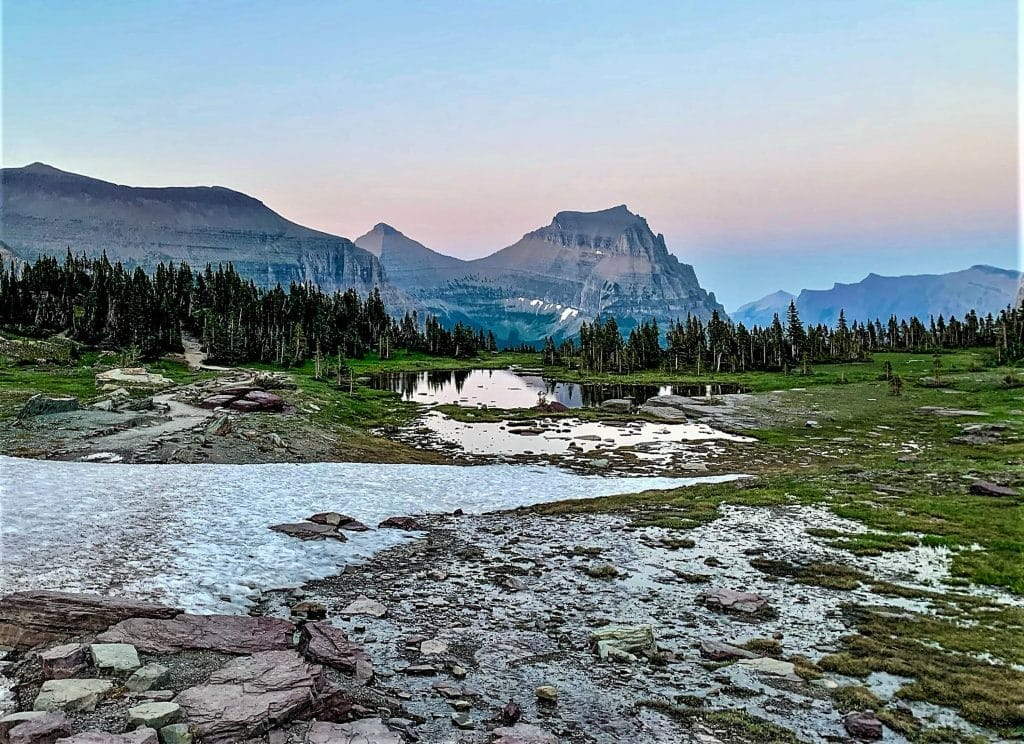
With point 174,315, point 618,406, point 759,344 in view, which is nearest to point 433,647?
point 618,406

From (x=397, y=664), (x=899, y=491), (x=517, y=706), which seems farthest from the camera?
(x=899, y=491)

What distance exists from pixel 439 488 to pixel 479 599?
14024 mm

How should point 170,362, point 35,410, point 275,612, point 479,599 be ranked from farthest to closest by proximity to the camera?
1. point 170,362
2. point 35,410
3. point 479,599
4. point 275,612

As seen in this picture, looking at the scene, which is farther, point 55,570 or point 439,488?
point 439,488

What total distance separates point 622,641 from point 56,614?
10.7 metres

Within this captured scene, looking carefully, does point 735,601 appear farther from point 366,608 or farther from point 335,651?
point 335,651

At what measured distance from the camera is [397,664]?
10648 mm

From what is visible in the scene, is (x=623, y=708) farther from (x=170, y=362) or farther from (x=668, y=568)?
(x=170, y=362)

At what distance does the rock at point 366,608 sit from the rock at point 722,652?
7028 mm

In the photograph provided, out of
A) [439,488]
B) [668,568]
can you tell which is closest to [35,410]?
[439,488]

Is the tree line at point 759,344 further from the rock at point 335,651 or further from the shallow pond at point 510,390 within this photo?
the rock at point 335,651

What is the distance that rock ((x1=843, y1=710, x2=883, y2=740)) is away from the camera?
8.80m

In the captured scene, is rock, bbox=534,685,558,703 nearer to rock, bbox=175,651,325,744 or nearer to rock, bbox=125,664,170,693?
rock, bbox=175,651,325,744

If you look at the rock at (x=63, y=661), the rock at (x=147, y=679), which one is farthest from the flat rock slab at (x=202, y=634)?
the rock at (x=147, y=679)
